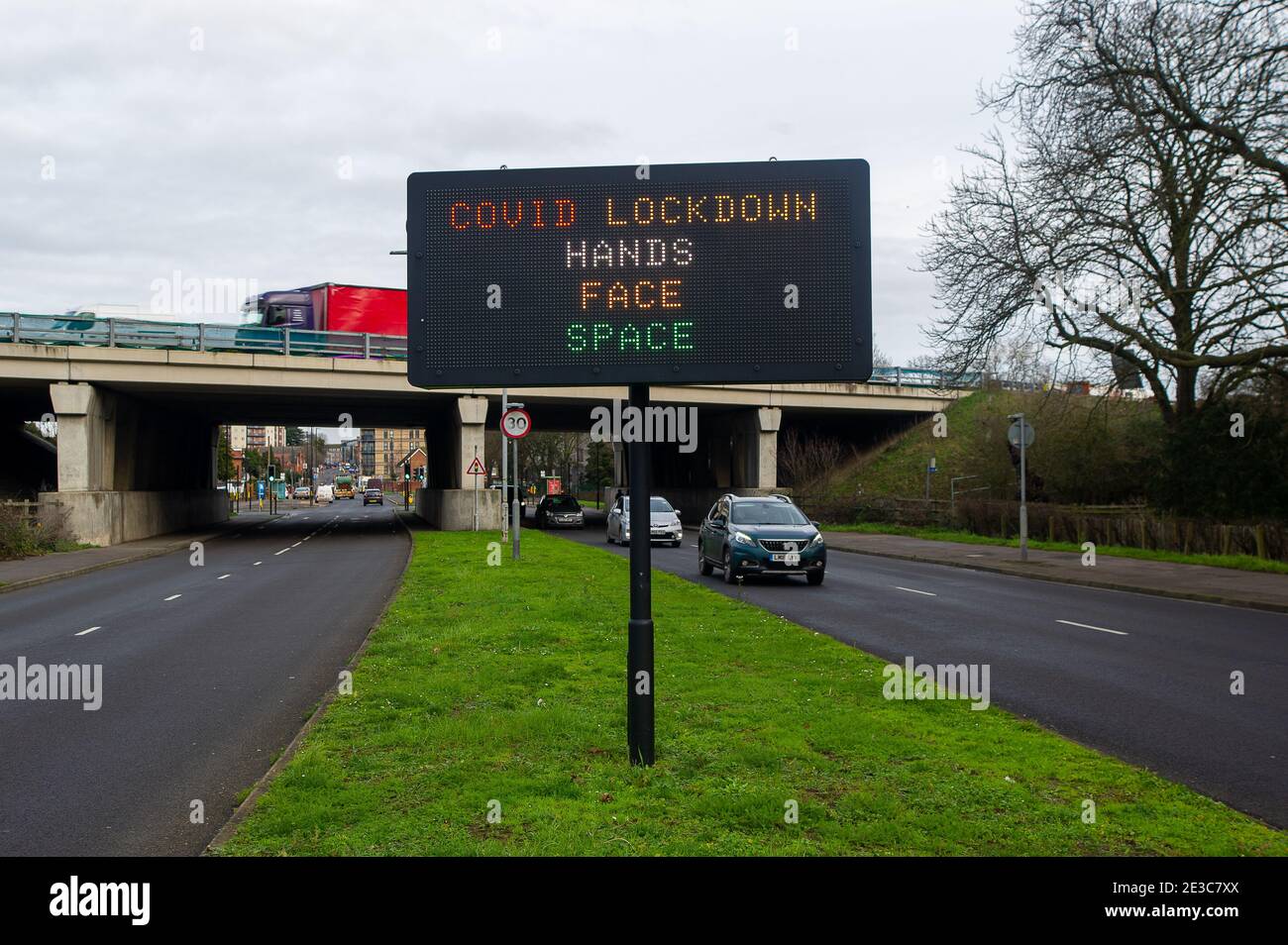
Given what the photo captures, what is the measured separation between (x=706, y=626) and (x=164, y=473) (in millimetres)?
38493

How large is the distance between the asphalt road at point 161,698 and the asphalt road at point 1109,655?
4.68 m

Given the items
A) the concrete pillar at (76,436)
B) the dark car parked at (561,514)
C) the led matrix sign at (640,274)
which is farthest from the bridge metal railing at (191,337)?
the led matrix sign at (640,274)

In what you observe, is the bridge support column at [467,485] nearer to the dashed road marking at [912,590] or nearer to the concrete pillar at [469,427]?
the concrete pillar at [469,427]

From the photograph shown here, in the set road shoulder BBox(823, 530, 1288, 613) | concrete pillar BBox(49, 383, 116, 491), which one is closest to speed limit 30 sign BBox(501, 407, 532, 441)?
road shoulder BBox(823, 530, 1288, 613)

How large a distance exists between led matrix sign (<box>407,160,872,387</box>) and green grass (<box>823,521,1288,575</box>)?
61.2 feet

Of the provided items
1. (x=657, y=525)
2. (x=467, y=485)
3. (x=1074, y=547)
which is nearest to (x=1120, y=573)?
(x=1074, y=547)

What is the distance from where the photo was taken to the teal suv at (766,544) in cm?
1959

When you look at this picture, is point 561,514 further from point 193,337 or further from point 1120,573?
point 1120,573

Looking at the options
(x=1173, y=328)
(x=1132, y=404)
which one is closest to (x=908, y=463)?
(x=1132, y=404)

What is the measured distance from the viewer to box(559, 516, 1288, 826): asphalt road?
7090 millimetres

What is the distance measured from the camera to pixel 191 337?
115ft

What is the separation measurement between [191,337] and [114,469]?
5.50m

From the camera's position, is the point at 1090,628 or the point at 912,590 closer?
the point at 1090,628
